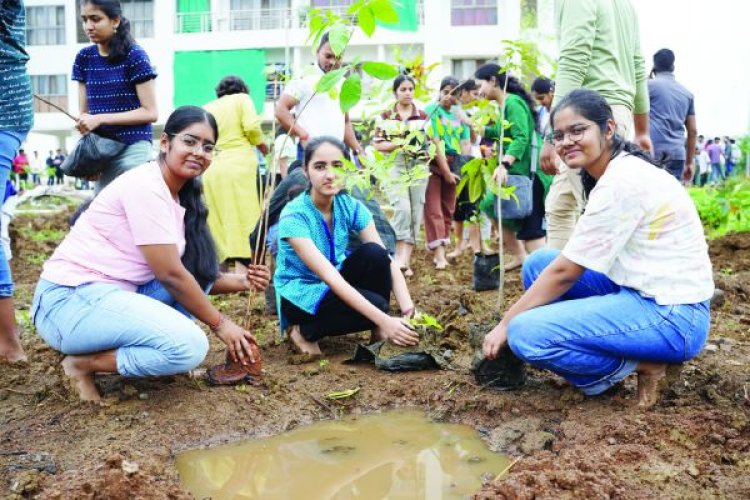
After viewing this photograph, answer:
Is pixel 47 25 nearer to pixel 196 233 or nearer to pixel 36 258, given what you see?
pixel 36 258

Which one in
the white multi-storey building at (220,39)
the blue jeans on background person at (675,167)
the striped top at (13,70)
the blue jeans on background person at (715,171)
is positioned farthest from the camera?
the white multi-storey building at (220,39)

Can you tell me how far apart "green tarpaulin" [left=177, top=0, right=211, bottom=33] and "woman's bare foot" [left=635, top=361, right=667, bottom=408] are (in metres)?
25.2

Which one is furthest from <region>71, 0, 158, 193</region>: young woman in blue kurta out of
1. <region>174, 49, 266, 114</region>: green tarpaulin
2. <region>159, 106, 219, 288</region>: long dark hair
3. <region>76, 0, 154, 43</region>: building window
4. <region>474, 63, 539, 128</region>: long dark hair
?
<region>76, 0, 154, 43</region>: building window

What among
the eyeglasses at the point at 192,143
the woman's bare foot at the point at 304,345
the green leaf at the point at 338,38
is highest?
the green leaf at the point at 338,38

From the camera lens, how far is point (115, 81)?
3.87 m

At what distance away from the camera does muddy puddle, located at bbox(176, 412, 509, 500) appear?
96.2 inches

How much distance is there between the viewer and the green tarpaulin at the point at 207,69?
79.8 ft

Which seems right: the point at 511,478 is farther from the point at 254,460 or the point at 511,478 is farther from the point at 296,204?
the point at 296,204

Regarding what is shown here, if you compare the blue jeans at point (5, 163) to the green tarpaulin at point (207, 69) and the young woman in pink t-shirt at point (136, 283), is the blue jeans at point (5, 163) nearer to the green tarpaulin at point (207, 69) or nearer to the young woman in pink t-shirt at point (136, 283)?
the young woman in pink t-shirt at point (136, 283)

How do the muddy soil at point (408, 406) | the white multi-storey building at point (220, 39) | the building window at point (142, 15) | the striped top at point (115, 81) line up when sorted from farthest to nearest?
the building window at point (142, 15)
the white multi-storey building at point (220, 39)
the striped top at point (115, 81)
the muddy soil at point (408, 406)

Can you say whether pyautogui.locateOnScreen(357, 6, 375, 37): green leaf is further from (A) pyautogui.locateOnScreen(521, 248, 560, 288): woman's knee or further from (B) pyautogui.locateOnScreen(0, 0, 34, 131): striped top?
(B) pyautogui.locateOnScreen(0, 0, 34, 131): striped top

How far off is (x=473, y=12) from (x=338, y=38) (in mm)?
22889

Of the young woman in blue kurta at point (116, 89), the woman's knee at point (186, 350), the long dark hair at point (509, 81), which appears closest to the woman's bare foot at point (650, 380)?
the woman's knee at point (186, 350)

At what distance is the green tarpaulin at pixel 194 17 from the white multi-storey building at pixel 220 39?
0.03m
